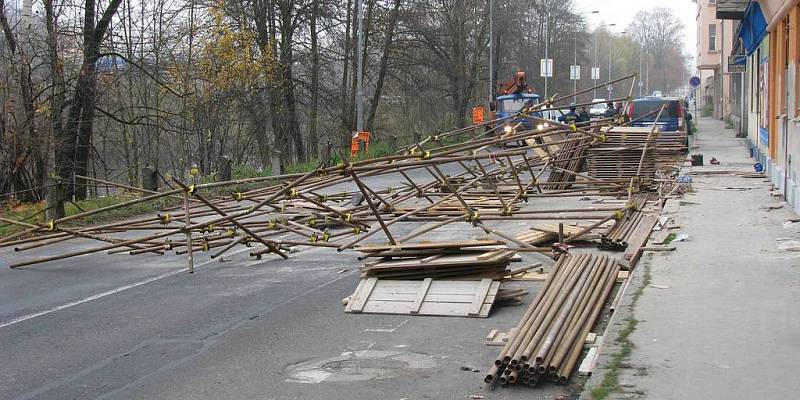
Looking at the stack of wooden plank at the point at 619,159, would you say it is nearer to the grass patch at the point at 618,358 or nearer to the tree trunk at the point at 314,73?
the grass patch at the point at 618,358

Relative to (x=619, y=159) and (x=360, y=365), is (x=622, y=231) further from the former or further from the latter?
(x=619, y=159)

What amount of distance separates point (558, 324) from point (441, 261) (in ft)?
8.09

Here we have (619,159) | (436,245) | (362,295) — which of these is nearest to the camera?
(362,295)

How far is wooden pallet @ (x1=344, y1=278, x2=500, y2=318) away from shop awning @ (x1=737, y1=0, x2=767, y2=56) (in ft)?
56.4

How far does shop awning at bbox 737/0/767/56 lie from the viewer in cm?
2473

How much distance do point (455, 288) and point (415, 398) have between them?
10.5 ft

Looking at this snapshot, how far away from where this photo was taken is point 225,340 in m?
8.45

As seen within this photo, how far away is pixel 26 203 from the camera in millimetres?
22609

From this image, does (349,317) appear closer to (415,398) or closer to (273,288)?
(273,288)

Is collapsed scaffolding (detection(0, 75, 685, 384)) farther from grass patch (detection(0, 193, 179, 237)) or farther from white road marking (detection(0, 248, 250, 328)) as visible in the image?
grass patch (detection(0, 193, 179, 237))

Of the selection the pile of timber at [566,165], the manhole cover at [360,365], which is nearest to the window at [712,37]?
the pile of timber at [566,165]

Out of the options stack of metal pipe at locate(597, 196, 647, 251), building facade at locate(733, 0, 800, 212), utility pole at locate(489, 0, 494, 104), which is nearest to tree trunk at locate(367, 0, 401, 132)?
utility pole at locate(489, 0, 494, 104)

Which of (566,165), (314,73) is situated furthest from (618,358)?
(314,73)

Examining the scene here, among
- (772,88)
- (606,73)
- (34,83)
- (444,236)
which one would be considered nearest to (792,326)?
(444,236)
